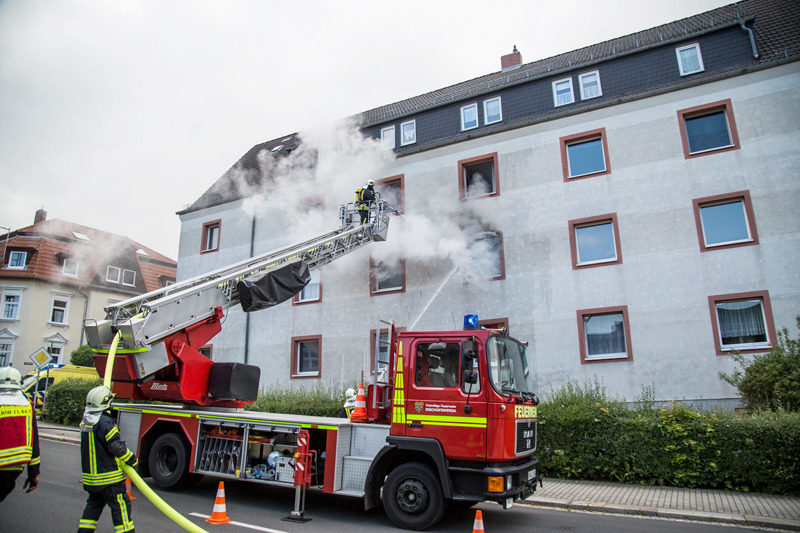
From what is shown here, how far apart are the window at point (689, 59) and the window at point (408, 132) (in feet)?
28.4

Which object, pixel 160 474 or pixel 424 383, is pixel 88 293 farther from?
pixel 424 383

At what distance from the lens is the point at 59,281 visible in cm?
3122

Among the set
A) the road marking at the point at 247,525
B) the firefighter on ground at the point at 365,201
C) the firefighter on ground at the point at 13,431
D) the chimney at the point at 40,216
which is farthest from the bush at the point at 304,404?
the chimney at the point at 40,216

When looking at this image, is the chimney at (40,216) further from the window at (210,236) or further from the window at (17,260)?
the window at (210,236)

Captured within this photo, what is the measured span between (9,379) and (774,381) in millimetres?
11948

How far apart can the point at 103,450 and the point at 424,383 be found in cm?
366

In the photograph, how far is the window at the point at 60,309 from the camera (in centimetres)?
3116

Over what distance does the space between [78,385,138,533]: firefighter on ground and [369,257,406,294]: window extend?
1237 centimetres

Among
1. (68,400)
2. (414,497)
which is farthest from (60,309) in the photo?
(414,497)

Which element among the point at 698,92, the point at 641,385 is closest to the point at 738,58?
the point at 698,92

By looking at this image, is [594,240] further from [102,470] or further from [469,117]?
[102,470]

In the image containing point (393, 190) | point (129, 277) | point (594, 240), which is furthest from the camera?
point (129, 277)

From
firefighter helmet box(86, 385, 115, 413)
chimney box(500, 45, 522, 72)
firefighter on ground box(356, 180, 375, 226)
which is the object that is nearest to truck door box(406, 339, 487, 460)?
firefighter helmet box(86, 385, 115, 413)

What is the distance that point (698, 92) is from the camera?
1453 centimetres
